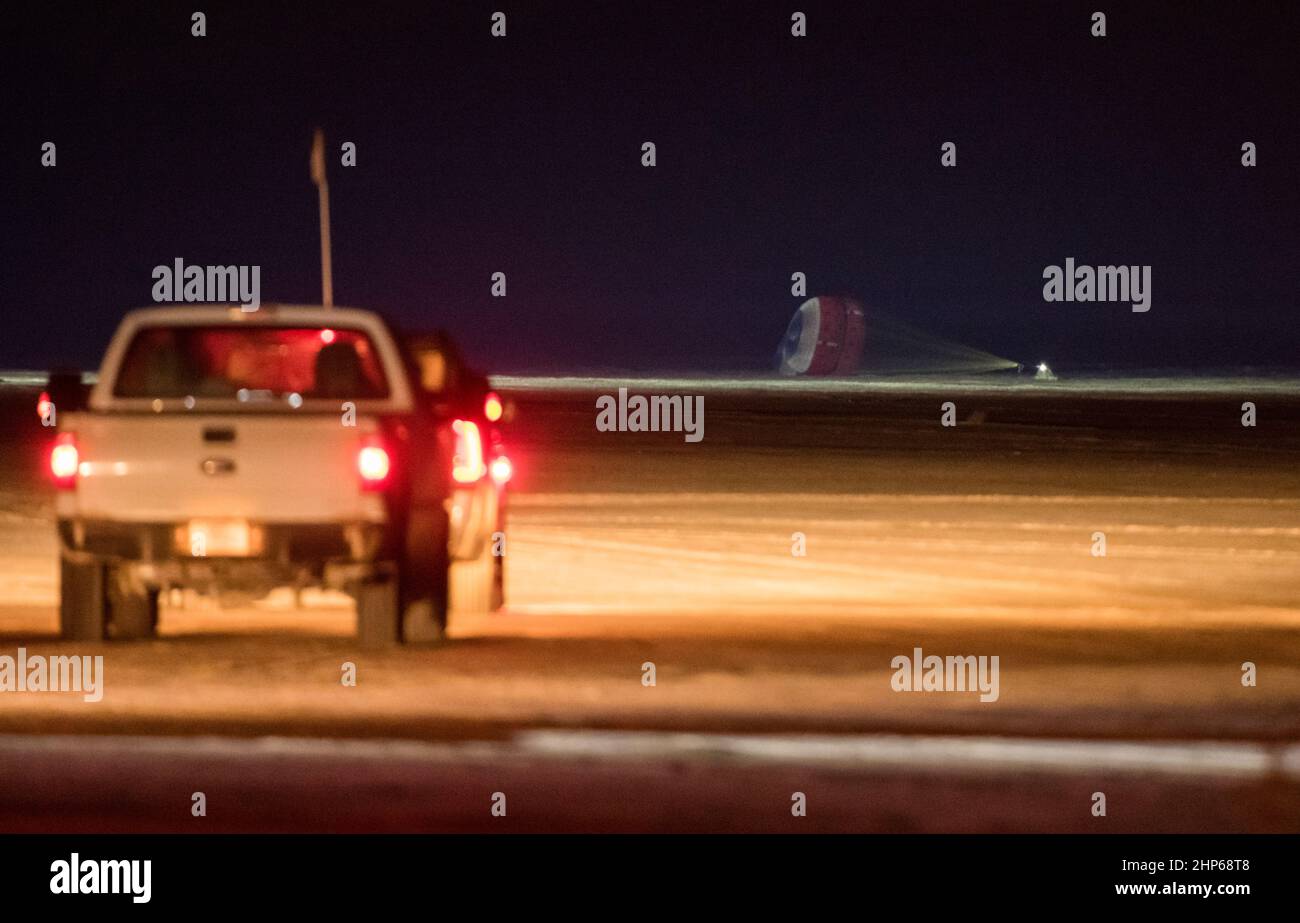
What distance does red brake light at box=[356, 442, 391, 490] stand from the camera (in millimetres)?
12078

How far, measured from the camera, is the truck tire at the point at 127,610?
13383mm

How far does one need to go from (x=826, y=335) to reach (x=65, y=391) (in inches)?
4734

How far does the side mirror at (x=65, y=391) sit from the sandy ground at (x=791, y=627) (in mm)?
1392

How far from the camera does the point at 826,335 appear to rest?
434 ft

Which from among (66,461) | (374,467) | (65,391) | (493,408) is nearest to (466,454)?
(493,408)

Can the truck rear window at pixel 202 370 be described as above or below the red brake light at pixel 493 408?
above

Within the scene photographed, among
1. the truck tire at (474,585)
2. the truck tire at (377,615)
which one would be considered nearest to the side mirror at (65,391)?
the truck tire at (377,615)

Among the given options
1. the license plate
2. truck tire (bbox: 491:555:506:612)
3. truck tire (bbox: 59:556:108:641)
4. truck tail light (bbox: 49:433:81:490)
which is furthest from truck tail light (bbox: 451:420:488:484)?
truck tail light (bbox: 49:433:81:490)

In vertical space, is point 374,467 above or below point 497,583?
above

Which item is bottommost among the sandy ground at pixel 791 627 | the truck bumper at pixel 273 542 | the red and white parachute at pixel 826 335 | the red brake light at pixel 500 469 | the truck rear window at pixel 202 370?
the sandy ground at pixel 791 627

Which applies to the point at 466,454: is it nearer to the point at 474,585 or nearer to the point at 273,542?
the point at 474,585

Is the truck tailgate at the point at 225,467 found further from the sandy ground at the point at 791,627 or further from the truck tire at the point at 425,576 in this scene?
the sandy ground at the point at 791,627
